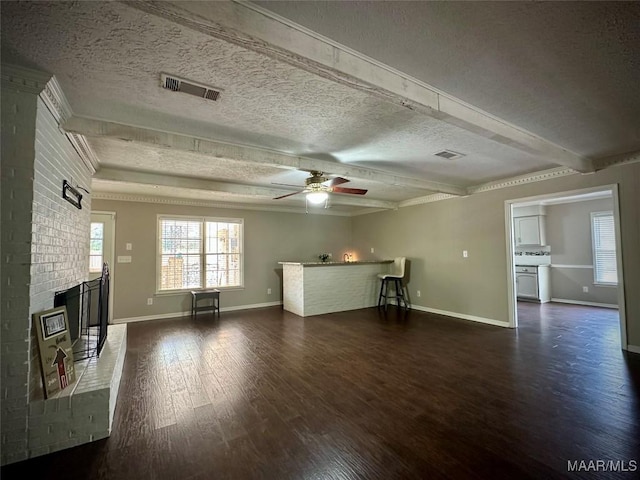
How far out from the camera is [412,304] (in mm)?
6430

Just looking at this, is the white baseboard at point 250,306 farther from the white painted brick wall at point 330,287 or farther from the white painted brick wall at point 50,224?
the white painted brick wall at point 50,224

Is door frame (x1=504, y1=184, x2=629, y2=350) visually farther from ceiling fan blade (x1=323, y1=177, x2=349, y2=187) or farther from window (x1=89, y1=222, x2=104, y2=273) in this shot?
window (x1=89, y1=222, x2=104, y2=273)

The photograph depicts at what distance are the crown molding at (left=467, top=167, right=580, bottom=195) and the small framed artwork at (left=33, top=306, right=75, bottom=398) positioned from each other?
5.75 m

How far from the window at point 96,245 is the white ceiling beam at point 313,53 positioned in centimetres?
543

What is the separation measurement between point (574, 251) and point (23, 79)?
368 inches

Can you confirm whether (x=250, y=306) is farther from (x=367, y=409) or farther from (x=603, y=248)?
(x=603, y=248)

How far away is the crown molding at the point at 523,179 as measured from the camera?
13.4ft

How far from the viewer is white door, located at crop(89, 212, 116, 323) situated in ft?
17.3

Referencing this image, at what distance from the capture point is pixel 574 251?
6703 mm

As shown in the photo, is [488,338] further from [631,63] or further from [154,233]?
[154,233]

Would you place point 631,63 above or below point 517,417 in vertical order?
above

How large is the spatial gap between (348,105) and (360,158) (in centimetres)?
137

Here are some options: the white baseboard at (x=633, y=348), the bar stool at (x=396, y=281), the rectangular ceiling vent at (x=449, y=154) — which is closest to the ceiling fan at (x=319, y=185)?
the rectangular ceiling vent at (x=449, y=154)

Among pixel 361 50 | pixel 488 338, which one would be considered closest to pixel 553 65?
pixel 361 50
